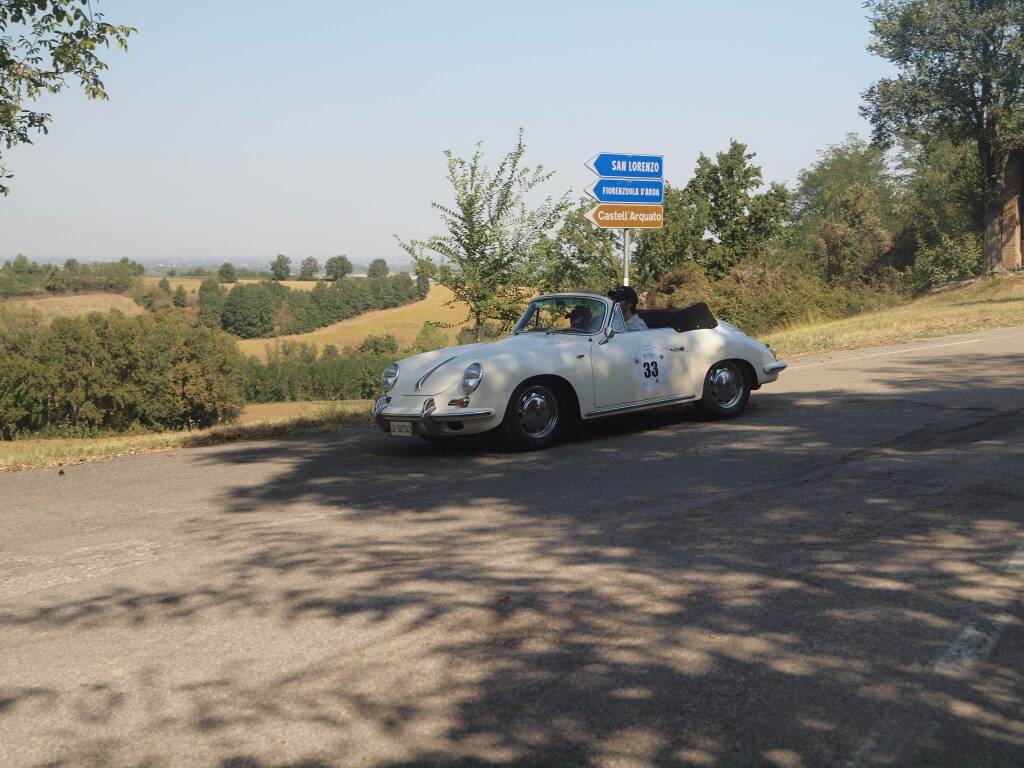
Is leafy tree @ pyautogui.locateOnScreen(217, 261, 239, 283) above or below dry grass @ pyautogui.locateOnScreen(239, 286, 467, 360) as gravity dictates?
above

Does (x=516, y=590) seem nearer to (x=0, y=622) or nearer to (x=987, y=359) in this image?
(x=0, y=622)

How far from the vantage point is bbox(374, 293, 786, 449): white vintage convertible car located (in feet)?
30.6

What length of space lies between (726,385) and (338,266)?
604 ft

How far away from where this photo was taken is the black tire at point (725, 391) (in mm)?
10703

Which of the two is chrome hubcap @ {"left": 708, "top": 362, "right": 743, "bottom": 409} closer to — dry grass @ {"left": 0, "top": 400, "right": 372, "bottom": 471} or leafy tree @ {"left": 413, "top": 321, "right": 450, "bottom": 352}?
dry grass @ {"left": 0, "top": 400, "right": 372, "bottom": 471}

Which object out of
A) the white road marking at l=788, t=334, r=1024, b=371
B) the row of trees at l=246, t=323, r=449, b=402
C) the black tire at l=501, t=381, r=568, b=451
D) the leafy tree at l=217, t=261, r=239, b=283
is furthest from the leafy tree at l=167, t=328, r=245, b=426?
the black tire at l=501, t=381, r=568, b=451

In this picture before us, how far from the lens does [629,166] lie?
52.6 feet

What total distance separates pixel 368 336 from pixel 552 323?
11366cm

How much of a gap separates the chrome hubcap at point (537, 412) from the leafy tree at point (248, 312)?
13452 cm

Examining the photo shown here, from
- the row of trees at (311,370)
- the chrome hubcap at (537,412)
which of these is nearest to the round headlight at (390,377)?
the chrome hubcap at (537,412)

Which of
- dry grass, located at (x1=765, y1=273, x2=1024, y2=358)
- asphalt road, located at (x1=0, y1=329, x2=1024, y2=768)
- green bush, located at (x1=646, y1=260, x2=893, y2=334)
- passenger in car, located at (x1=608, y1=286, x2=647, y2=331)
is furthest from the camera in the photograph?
green bush, located at (x1=646, y1=260, x2=893, y2=334)

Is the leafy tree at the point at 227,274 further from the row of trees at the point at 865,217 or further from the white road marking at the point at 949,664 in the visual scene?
the white road marking at the point at 949,664

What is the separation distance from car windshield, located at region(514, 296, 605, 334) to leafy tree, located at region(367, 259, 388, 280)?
467 ft

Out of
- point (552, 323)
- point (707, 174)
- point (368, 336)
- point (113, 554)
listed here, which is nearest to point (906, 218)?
point (707, 174)
